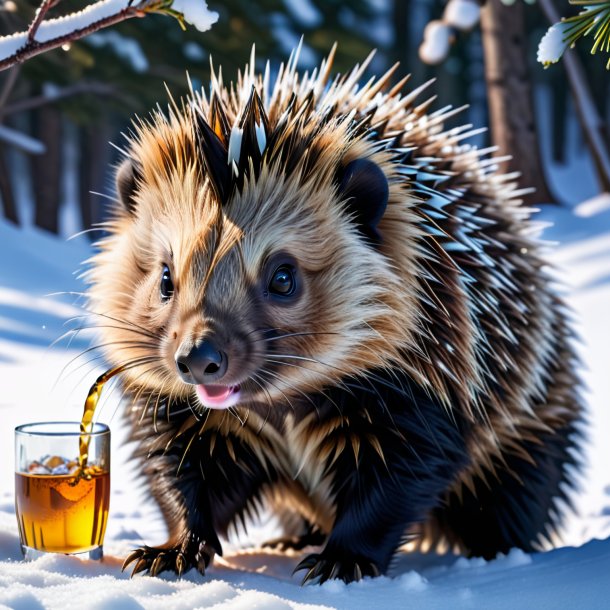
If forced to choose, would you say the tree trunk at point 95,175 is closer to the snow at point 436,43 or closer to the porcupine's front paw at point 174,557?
the snow at point 436,43

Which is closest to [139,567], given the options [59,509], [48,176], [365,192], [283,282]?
[59,509]

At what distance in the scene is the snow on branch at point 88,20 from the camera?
261cm

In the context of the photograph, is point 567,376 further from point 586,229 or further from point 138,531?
point 586,229

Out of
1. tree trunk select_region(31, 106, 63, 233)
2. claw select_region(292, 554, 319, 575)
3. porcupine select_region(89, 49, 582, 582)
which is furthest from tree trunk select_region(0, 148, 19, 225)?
claw select_region(292, 554, 319, 575)

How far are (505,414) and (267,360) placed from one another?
1.12 m

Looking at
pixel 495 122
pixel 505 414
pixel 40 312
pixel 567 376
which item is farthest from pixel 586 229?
pixel 505 414

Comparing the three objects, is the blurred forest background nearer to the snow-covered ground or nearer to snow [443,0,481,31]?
snow [443,0,481,31]

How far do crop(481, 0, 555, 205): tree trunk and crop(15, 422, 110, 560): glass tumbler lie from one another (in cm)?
914

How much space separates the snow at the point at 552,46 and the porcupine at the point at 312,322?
0.74 m

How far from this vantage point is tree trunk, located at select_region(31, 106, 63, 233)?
14.3 meters

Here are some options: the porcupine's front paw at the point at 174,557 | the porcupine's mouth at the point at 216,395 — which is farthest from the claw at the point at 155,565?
the porcupine's mouth at the point at 216,395

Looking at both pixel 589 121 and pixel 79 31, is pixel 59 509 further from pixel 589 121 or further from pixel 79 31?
pixel 589 121

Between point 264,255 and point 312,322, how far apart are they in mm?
276

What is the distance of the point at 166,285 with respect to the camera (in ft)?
10.8
